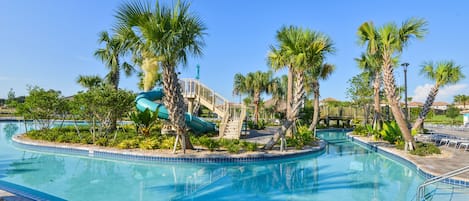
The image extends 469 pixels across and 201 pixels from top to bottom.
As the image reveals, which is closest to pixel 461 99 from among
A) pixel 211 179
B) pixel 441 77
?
pixel 441 77

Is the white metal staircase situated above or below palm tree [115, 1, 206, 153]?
below

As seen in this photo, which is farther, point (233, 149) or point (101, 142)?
point (101, 142)

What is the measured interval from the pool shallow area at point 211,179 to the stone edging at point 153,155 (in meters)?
0.20

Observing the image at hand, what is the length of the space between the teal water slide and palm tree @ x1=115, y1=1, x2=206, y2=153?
513 centimetres

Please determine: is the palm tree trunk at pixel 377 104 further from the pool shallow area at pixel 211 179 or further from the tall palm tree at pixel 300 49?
the tall palm tree at pixel 300 49

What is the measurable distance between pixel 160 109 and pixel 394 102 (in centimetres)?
1119

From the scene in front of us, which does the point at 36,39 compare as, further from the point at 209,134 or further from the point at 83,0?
the point at 209,134

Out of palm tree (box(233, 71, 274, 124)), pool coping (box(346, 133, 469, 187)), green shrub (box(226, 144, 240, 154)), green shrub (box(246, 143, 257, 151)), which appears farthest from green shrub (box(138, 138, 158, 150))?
palm tree (box(233, 71, 274, 124))

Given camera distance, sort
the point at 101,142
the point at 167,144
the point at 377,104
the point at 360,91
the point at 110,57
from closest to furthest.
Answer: the point at 167,144 → the point at 101,142 → the point at 110,57 → the point at 377,104 → the point at 360,91

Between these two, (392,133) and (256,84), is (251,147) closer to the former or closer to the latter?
(392,133)

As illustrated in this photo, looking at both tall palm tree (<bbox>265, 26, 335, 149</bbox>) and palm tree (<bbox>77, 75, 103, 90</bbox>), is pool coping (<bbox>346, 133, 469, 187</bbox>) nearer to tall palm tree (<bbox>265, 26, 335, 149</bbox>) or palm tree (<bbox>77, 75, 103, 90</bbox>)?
tall palm tree (<bbox>265, 26, 335, 149</bbox>)

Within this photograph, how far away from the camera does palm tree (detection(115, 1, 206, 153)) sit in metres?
8.95

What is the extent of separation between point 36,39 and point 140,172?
43.0 ft

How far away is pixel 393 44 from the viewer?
12.1 metres
